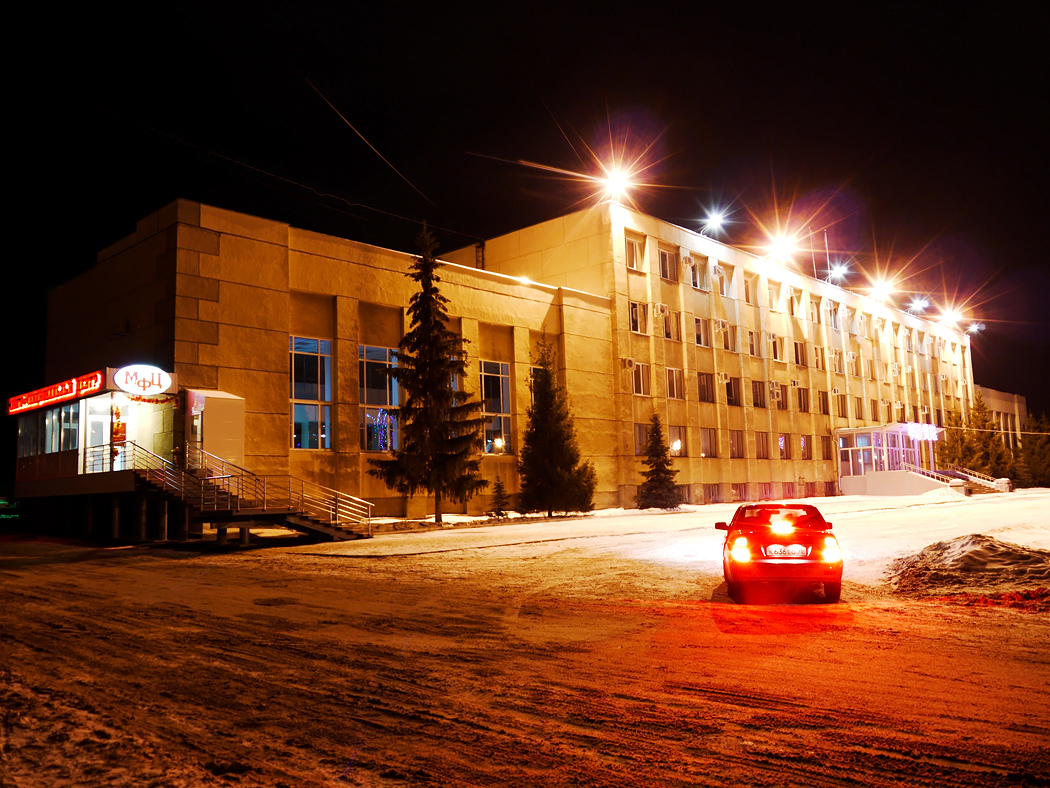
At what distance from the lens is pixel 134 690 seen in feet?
20.3

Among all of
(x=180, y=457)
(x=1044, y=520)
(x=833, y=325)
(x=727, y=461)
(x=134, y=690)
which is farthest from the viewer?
(x=833, y=325)

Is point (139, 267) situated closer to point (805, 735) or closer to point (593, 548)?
point (593, 548)

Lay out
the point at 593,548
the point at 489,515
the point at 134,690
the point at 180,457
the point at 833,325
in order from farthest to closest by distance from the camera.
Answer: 1. the point at 833,325
2. the point at 489,515
3. the point at 180,457
4. the point at 593,548
5. the point at 134,690

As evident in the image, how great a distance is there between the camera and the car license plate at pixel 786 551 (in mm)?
10750

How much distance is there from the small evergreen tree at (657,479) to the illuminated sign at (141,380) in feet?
77.0

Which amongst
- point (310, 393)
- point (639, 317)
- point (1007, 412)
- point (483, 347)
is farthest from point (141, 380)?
point (1007, 412)

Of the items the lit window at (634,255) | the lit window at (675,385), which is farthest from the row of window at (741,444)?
the lit window at (634,255)

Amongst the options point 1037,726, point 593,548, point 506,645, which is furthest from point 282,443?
point 1037,726

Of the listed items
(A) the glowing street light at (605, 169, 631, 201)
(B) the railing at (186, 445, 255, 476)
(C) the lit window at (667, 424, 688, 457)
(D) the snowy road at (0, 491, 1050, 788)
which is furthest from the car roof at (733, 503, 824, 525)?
(C) the lit window at (667, 424, 688, 457)

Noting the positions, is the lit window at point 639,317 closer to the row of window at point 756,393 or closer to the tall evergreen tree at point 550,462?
the row of window at point 756,393

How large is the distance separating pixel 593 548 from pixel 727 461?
108 ft

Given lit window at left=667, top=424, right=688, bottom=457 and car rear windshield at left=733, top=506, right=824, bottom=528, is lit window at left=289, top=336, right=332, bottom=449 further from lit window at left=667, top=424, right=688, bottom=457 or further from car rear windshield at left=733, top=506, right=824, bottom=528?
car rear windshield at left=733, top=506, right=824, bottom=528

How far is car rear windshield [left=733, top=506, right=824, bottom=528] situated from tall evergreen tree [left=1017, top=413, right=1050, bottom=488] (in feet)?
223

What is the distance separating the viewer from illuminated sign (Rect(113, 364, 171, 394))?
2519 centimetres
